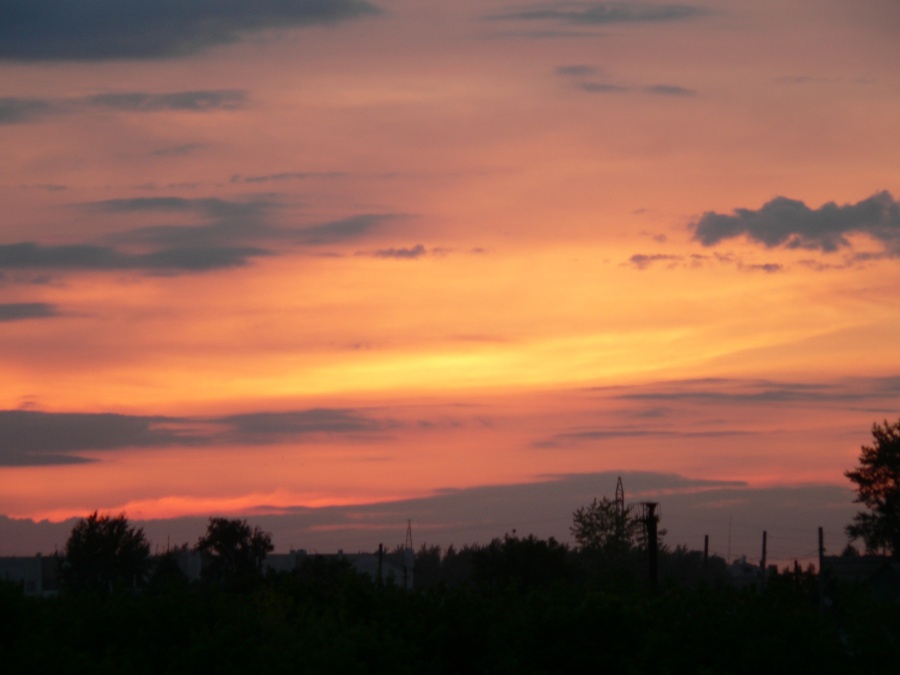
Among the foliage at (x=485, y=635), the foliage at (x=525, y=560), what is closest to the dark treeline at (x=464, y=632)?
the foliage at (x=485, y=635)

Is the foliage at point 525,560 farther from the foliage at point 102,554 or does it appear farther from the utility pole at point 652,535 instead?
the foliage at point 102,554

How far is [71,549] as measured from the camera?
8544 centimetres

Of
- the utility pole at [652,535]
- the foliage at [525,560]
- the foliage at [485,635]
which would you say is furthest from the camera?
the foliage at [525,560]

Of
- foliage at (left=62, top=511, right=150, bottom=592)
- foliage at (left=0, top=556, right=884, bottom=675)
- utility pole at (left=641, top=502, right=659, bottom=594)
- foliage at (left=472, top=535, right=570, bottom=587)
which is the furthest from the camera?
foliage at (left=62, top=511, right=150, bottom=592)

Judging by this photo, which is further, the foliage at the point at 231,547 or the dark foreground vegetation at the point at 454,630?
the foliage at the point at 231,547

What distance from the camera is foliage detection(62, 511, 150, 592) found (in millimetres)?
84188

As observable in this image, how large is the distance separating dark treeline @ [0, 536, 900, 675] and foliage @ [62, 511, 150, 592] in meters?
51.3

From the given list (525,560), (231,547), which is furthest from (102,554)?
(525,560)

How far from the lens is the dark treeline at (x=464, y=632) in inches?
964

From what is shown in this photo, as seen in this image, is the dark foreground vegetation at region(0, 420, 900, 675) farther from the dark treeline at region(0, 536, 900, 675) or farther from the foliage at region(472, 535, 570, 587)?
the foliage at region(472, 535, 570, 587)

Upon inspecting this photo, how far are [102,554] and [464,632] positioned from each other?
62076 mm

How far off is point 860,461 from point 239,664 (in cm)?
7436

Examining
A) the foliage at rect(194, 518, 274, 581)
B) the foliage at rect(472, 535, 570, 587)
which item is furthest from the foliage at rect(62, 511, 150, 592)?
the foliage at rect(472, 535, 570, 587)

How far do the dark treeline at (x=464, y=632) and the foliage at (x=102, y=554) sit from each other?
5134 centimetres
